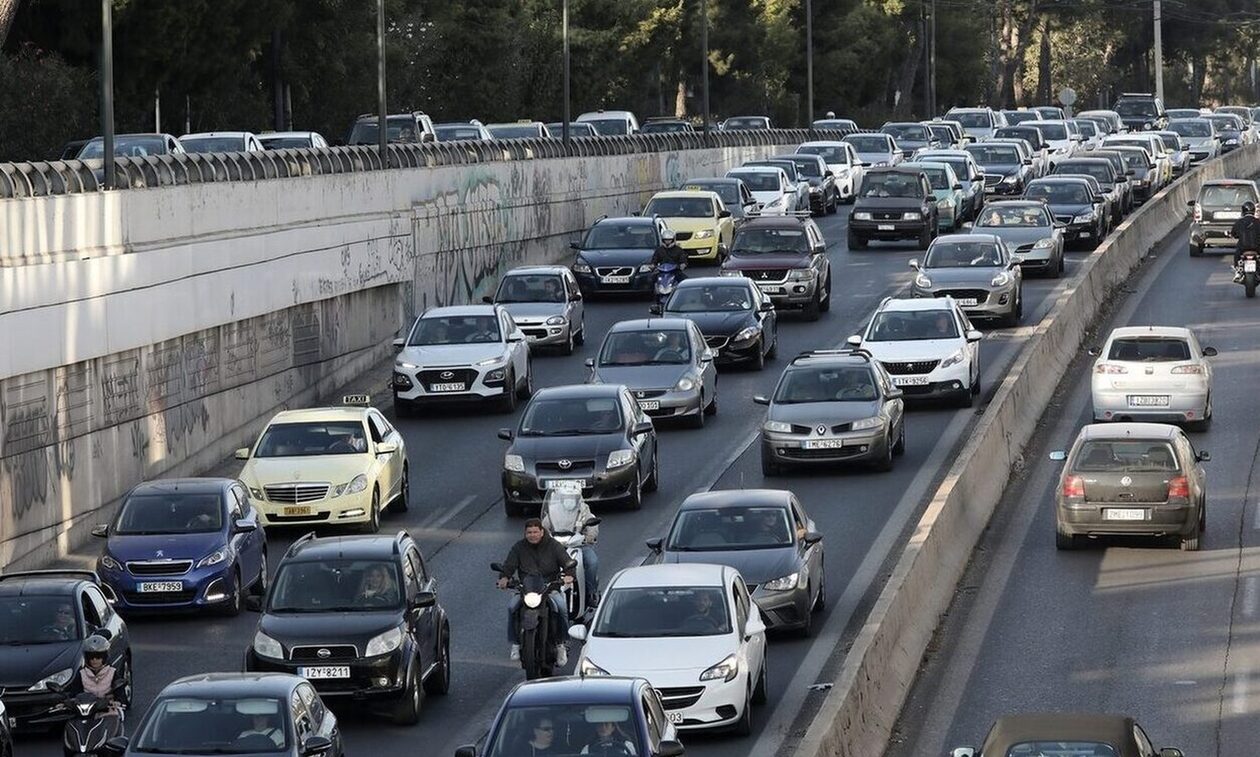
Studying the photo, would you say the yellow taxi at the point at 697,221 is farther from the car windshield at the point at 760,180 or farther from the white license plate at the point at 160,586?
the white license plate at the point at 160,586

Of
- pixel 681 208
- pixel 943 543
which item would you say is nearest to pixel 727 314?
pixel 943 543

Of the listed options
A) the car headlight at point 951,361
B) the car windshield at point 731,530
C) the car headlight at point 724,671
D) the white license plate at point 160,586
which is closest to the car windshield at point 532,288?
the car headlight at point 951,361

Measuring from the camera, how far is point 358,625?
20.1 m

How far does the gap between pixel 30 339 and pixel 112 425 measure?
2568 millimetres

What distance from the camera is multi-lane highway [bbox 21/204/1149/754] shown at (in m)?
20.7

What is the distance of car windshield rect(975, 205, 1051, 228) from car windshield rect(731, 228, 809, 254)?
542cm

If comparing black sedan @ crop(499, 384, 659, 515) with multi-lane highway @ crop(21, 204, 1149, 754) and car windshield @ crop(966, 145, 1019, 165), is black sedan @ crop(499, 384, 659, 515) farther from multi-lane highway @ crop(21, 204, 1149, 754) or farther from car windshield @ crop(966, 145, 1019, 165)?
car windshield @ crop(966, 145, 1019, 165)

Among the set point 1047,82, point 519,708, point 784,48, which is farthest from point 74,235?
point 1047,82

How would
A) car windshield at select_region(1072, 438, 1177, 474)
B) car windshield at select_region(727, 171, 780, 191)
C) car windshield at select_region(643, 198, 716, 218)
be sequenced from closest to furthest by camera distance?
car windshield at select_region(1072, 438, 1177, 474) < car windshield at select_region(643, 198, 716, 218) < car windshield at select_region(727, 171, 780, 191)

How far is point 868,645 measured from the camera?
19297 mm

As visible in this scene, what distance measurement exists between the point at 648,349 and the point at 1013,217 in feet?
56.7

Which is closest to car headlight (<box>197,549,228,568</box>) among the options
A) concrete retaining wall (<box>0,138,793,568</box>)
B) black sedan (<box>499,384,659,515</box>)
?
concrete retaining wall (<box>0,138,793,568</box>)

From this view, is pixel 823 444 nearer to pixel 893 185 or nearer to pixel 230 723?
pixel 230 723

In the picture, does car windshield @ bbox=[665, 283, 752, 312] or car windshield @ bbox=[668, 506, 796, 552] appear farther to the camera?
car windshield @ bbox=[665, 283, 752, 312]
